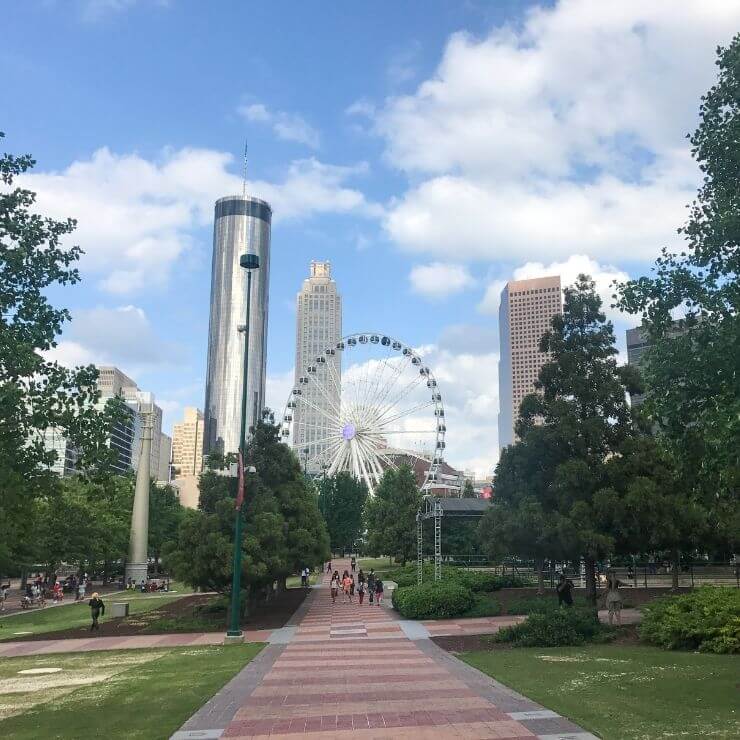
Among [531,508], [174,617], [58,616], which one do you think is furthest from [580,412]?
[58,616]

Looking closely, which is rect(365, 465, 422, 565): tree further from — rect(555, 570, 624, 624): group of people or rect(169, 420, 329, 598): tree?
rect(555, 570, 624, 624): group of people

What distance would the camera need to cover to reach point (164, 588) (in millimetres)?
55531

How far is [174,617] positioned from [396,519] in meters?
35.2

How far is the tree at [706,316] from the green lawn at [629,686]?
4025mm

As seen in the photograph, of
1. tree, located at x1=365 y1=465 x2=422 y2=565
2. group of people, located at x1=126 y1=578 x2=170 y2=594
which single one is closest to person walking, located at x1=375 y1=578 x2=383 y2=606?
group of people, located at x1=126 y1=578 x2=170 y2=594

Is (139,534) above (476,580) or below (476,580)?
above

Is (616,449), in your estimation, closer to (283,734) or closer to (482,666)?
(482,666)

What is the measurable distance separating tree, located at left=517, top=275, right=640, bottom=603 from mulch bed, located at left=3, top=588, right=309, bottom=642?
12699 mm

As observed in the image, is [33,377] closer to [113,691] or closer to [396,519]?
[113,691]

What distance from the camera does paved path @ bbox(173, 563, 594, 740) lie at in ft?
35.6

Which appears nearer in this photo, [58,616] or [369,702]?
[369,702]

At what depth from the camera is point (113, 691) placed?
15.1 meters

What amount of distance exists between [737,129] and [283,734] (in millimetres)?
13295

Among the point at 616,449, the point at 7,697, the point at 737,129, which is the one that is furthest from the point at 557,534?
the point at 7,697
